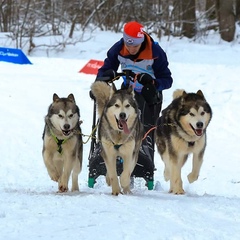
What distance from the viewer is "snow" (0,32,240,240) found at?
10.2ft

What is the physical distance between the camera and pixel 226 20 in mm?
17172

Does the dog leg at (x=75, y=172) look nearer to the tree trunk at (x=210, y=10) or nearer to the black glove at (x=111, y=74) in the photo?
the black glove at (x=111, y=74)

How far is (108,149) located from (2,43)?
13.4 metres

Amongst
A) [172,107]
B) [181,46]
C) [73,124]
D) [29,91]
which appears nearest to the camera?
[73,124]

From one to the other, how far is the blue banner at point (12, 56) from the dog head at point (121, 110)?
373 inches

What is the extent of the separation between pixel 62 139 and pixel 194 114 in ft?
3.84

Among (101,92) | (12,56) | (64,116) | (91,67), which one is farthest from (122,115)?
(12,56)

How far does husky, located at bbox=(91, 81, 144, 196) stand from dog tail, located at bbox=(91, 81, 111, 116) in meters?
0.04

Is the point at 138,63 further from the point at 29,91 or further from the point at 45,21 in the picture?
the point at 45,21

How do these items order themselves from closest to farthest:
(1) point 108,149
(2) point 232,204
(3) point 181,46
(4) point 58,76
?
(2) point 232,204, (1) point 108,149, (4) point 58,76, (3) point 181,46

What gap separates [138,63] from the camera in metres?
5.31

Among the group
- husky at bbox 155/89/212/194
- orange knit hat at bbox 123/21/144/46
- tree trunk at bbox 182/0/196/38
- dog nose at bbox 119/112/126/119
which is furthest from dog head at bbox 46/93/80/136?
tree trunk at bbox 182/0/196/38

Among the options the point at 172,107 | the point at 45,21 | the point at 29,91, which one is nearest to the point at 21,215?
the point at 172,107

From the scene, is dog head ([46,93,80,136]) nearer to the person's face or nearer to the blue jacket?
the blue jacket
